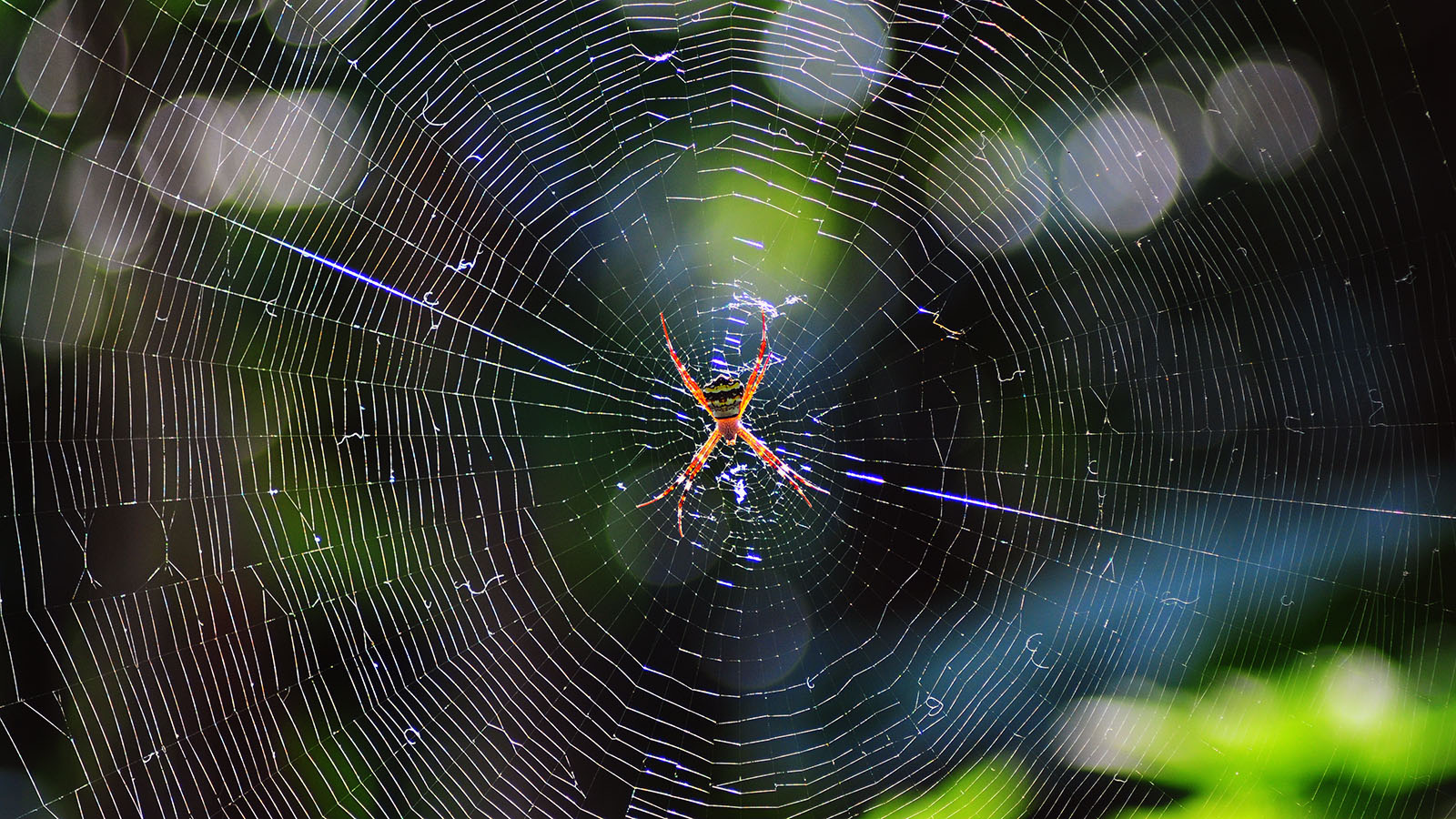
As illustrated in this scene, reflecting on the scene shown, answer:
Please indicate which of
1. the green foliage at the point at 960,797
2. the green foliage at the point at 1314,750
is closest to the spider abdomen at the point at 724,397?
the green foliage at the point at 960,797

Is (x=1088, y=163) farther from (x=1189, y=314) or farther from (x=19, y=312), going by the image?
(x=19, y=312)

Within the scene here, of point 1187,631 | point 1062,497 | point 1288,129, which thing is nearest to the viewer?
point 1187,631

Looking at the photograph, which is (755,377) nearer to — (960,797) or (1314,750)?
(960,797)

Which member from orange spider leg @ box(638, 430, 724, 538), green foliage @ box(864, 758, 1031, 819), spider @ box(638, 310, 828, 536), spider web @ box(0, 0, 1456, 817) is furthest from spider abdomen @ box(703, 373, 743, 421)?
green foliage @ box(864, 758, 1031, 819)

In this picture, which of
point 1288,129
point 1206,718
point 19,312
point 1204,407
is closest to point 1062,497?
point 1204,407

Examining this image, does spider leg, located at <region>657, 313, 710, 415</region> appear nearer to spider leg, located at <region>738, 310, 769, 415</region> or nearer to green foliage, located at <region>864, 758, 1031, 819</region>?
spider leg, located at <region>738, 310, 769, 415</region>

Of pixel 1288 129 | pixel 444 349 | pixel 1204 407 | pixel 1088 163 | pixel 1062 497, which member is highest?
pixel 1288 129
